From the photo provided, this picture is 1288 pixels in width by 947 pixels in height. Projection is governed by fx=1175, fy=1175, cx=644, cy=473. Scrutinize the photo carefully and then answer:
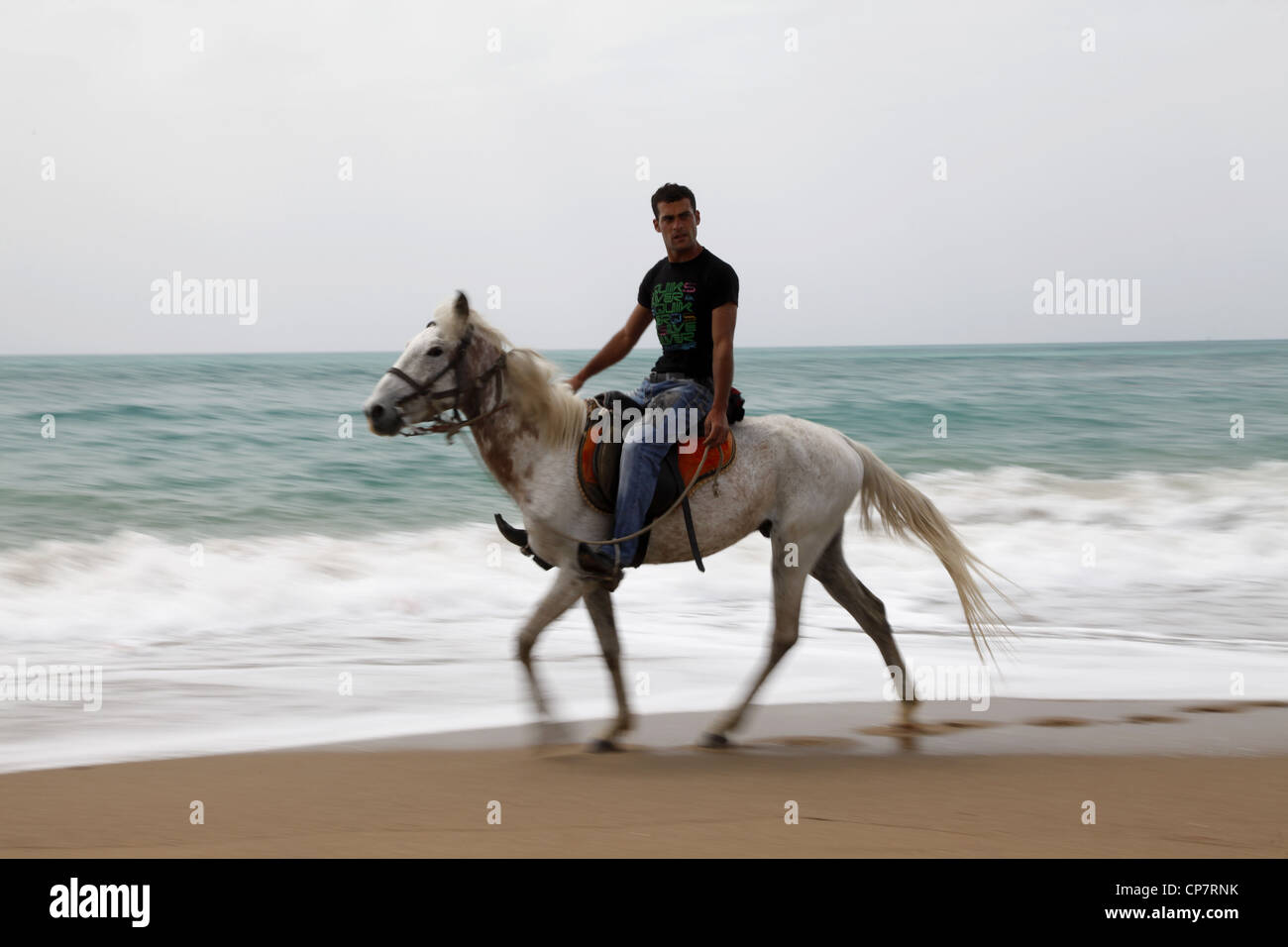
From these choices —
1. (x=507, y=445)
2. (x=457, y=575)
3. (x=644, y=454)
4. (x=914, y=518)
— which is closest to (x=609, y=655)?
(x=644, y=454)

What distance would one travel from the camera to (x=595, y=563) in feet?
16.2

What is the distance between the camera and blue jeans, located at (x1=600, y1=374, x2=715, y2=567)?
16.4 feet

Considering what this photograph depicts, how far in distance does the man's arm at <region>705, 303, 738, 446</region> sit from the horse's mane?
1.90ft

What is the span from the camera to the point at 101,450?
53.1 ft

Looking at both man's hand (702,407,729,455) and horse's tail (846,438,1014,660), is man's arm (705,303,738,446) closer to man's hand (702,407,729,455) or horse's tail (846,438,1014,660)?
man's hand (702,407,729,455)

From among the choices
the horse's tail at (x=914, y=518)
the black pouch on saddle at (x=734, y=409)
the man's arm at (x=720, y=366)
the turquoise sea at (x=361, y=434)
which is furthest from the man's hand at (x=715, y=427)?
the turquoise sea at (x=361, y=434)

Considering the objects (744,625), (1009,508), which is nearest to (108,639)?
(744,625)

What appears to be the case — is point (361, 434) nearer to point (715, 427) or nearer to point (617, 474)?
point (617, 474)

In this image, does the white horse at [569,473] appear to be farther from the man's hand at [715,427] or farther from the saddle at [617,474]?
the man's hand at [715,427]

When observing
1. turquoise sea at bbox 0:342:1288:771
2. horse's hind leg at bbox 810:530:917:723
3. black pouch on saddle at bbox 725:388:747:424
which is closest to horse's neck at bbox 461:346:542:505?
black pouch on saddle at bbox 725:388:747:424

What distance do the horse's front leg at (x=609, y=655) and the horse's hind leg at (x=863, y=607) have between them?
44.3 inches

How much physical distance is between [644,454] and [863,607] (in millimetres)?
1507

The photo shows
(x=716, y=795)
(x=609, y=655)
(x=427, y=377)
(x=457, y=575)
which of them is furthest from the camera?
(x=457, y=575)

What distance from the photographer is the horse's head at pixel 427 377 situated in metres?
4.71
